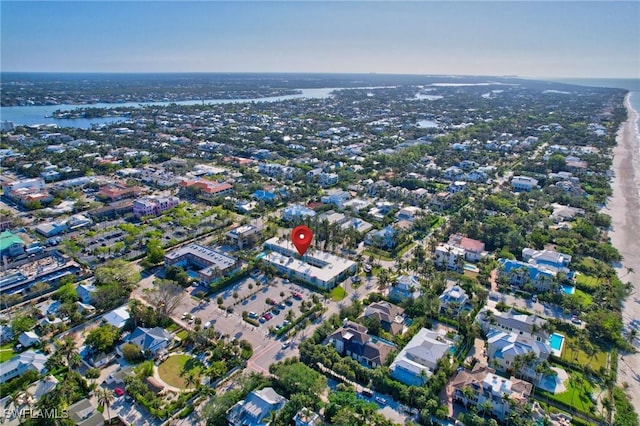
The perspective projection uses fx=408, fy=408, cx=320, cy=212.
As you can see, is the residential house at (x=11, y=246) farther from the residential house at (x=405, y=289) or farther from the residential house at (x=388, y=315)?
the residential house at (x=405, y=289)

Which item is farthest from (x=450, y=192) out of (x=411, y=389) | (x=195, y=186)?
(x=411, y=389)

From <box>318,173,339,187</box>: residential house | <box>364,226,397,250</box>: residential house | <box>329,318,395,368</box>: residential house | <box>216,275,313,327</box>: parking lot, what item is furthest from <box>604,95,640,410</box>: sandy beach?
<box>318,173,339,187</box>: residential house

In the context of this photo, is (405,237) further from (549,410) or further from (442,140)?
(442,140)

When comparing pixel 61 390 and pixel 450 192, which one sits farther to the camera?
pixel 450 192

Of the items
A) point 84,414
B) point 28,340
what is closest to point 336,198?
point 28,340

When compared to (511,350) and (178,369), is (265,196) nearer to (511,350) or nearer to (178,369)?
(178,369)

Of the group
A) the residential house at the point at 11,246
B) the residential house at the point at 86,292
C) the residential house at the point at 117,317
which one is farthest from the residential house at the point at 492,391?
the residential house at the point at 11,246
